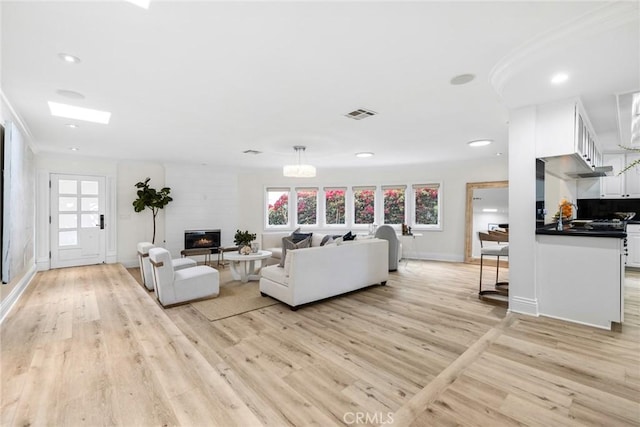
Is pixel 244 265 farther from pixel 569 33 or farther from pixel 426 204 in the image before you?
pixel 426 204

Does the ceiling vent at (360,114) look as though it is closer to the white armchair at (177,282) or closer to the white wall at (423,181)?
the white armchair at (177,282)

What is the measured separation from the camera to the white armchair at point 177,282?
380 centimetres

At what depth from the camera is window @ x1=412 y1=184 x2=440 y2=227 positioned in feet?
24.6

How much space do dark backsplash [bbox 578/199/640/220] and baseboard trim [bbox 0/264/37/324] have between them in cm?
943

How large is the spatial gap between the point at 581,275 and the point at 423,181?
4.94 metres

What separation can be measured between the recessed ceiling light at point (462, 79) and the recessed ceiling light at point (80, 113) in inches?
153

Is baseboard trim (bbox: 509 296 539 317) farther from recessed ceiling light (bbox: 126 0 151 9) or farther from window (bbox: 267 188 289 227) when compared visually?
window (bbox: 267 188 289 227)

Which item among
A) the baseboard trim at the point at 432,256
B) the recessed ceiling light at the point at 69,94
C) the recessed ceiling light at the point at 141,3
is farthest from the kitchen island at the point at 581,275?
the recessed ceiling light at the point at 69,94

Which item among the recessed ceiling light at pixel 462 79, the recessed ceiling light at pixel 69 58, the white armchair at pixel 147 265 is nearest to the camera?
the recessed ceiling light at pixel 69 58

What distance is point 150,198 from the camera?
657cm

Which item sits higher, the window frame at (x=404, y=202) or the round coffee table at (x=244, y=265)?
the window frame at (x=404, y=202)

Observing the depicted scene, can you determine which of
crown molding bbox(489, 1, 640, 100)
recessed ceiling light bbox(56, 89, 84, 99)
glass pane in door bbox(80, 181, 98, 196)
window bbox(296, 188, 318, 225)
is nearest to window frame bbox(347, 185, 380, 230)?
window bbox(296, 188, 318, 225)

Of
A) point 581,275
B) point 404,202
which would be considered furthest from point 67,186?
point 581,275

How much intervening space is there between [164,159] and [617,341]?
774 centimetres
